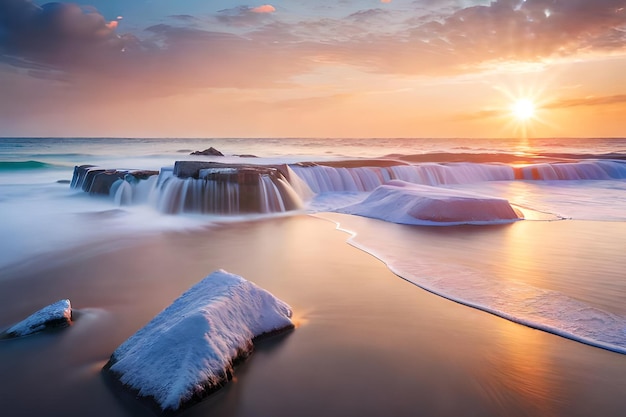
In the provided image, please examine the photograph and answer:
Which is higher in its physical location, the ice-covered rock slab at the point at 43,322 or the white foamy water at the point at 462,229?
the white foamy water at the point at 462,229

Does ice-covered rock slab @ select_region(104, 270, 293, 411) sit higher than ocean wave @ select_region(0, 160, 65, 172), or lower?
higher

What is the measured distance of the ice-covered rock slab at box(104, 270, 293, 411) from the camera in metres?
2.55

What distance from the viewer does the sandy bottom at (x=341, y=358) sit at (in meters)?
2.66

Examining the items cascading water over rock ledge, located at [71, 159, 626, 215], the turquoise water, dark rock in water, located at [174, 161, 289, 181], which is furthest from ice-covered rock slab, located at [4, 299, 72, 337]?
dark rock in water, located at [174, 161, 289, 181]

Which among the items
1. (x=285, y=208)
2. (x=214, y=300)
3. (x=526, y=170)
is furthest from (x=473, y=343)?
(x=526, y=170)

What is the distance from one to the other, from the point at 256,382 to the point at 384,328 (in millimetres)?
1337

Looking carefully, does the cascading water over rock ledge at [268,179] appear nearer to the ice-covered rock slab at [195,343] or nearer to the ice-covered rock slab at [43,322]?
the ice-covered rock slab at [43,322]

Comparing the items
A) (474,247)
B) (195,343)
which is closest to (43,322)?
(195,343)

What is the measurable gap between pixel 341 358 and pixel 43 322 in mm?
2707

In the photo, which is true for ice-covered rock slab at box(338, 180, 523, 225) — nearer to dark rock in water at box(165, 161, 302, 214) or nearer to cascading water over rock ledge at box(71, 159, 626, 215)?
dark rock in water at box(165, 161, 302, 214)

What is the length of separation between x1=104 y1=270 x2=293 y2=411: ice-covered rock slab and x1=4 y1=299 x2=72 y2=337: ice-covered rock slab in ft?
3.55

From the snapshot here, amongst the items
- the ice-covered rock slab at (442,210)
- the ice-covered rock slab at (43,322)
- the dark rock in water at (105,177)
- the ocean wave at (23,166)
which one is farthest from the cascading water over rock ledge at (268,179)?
the ocean wave at (23,166)

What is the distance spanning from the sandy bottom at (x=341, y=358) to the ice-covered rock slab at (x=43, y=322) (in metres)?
0.11

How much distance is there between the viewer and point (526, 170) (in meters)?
19.2
